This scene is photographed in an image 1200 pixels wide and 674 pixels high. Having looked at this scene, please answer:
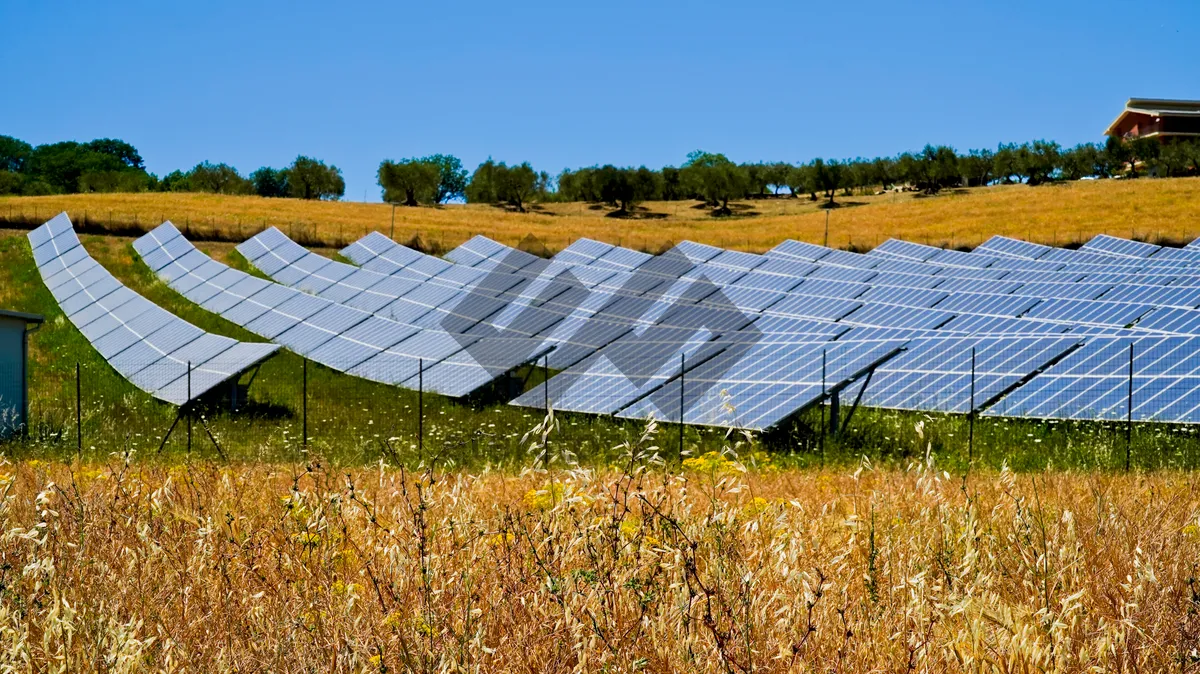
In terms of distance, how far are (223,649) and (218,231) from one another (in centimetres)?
4973

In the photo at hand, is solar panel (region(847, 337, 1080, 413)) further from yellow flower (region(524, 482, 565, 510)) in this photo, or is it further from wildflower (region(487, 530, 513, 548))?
wildflower (region(487, 530, 513, 548))

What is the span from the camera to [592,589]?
17.4ft

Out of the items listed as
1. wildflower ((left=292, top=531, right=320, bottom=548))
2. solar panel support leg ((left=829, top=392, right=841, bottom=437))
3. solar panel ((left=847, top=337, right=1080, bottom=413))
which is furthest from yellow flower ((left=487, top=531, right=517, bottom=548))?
solar panel ((left=847, top=337, right=1080, bottom=413))

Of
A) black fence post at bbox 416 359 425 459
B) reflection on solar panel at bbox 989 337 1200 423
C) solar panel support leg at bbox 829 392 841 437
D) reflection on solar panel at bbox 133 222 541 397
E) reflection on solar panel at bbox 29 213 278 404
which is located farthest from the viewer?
reflection on solar panel at bbox 133 222 541 397

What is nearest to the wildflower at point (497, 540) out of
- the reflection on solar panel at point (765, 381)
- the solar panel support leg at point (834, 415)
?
the reflection on solar panel at point (765, 381)

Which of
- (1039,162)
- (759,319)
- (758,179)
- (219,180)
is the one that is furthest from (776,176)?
(759,319)

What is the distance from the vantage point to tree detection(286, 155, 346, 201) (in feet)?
355

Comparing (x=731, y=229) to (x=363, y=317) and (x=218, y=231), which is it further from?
(x=363, y=317)

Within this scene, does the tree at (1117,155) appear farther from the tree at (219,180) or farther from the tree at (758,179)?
→ the tree at (219,180)

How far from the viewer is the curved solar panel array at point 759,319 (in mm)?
20062

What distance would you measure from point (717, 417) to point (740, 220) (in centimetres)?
7463

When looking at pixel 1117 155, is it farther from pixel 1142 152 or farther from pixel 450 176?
A: pixel 450 176

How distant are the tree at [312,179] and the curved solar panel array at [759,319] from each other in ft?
204

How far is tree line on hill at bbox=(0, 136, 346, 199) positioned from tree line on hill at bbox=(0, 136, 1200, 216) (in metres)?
0.19
